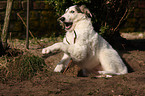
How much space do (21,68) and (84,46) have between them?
4.30 feet

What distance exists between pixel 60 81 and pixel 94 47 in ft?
3.75

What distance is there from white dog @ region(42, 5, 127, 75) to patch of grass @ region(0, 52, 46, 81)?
416 mm

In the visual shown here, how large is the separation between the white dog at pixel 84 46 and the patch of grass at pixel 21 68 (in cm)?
42

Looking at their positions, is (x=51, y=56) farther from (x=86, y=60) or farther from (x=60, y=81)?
(x=60, y=81)

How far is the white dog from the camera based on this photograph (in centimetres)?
407

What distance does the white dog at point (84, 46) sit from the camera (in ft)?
13.4

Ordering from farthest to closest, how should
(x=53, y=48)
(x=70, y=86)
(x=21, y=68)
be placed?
(x=21, y=68)
(x=53, y=48)
(x=70, y=86)

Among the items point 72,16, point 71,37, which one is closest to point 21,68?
point 71,37

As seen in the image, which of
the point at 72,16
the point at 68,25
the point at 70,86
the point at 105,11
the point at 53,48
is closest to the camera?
the point at 70,86

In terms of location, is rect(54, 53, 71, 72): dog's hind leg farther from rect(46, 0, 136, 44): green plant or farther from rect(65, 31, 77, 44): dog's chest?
rect(46, 0, 136, 44): green plant

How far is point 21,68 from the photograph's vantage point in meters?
4.03

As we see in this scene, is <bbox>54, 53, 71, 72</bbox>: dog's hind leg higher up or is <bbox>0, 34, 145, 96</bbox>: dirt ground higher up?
<bbox>54, 53, 71, 72</bbox>: dog's hind leg

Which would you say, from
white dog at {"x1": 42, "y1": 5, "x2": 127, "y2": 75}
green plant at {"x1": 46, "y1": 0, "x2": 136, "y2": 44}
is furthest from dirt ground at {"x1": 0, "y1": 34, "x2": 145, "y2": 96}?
green plant at {"x1": 46, "y1": 0, "x2": 136, "y2": 44}

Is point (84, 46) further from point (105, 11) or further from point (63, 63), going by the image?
point (105, 11)
